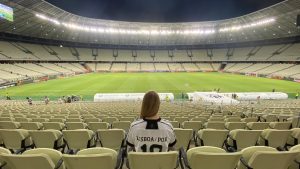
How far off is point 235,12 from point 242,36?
21.0 meters

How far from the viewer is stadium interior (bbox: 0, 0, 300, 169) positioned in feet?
15.2

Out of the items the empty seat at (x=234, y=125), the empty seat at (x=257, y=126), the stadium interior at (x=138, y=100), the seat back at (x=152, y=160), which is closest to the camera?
the seat back at (x=152, y=160)

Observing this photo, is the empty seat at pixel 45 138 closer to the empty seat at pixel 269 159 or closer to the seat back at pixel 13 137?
the seat back at pixel 13 137

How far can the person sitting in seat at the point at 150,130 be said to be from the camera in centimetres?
476

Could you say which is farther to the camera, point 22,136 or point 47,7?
point 47,7

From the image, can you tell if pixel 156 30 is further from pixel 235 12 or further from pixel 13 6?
pixel 13 6

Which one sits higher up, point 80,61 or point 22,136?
point 80,61

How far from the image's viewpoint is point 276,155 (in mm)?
4285

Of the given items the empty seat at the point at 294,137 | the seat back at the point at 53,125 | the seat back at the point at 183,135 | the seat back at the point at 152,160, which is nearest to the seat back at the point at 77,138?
the seat back at the point at 53,125

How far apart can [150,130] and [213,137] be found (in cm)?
292

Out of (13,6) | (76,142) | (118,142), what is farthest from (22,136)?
(13,6)

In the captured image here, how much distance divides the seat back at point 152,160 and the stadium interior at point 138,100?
0.6 inches

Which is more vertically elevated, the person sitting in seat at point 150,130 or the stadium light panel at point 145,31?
the stadium light panel at point 145,31

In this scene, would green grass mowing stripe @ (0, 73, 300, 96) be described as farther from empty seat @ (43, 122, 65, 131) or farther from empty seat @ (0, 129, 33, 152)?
empty seat @ (0, 129, 33, 152)
